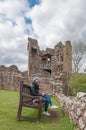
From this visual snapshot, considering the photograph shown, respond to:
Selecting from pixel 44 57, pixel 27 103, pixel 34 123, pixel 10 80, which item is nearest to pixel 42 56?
pixel 44 57

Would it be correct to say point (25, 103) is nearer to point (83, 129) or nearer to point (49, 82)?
point (83, 129)

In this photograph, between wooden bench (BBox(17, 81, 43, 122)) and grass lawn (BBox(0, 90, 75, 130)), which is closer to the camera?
grass lawn (BBox(0, 90, 75, 130))

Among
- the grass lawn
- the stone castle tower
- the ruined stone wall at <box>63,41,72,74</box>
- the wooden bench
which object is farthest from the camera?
the stone castle tower

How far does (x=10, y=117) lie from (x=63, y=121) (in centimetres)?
168

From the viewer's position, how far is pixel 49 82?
17219 millimetres

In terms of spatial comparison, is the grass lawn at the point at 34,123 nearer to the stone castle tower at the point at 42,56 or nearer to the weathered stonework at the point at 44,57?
the weathered stonework at the point at 44,57

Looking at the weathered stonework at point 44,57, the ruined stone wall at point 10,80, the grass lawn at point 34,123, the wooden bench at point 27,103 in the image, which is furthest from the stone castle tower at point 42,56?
the wooden bench at point 27,103

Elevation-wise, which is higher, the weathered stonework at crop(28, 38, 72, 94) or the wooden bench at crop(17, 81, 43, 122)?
the weathered stonework at crop(28, 38, 72, 94)

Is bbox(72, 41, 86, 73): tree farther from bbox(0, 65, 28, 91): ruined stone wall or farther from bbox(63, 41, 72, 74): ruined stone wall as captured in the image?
bbox(0, 65, 28, 91): ruined stone wall

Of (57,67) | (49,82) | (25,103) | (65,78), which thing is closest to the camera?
(25,103)

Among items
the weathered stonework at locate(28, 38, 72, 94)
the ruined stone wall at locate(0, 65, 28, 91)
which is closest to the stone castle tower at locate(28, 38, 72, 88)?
the weathered stonework at locate(28, 38, 72, 94)

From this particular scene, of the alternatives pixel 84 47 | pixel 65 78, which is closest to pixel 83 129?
pixel 65 78

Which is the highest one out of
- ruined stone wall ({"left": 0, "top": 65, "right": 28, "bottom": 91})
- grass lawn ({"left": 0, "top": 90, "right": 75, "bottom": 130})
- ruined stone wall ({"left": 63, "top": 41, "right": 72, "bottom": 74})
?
ruined stone wall ({"left": 63, "top": 41, "right": 72, "bottom": 74})

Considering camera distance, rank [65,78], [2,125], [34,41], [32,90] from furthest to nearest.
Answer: [34,41]
[65,78]
[32,90]
[2,125]
